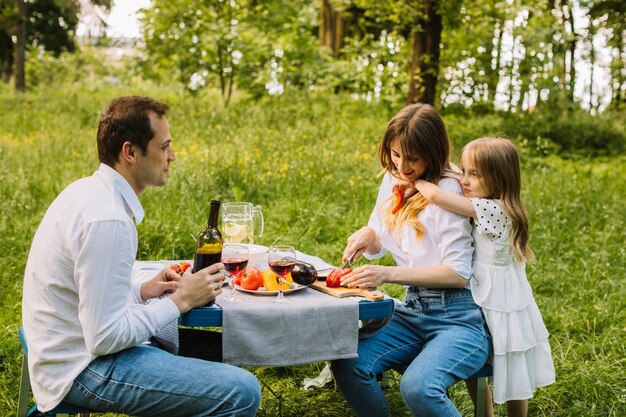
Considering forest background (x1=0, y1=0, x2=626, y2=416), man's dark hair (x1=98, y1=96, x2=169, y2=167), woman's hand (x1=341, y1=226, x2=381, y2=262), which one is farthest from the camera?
forest background (x1=0, y1=0, x2=626, y2=416)

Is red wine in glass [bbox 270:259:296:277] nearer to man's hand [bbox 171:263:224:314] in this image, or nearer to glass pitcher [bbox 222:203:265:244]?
man's hand [bbox 171:263:224:314]

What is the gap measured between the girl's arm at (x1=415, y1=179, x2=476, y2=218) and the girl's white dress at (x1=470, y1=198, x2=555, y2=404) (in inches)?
1.2

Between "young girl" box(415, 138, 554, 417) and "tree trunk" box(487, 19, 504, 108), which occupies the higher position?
"tree trunk" box(487, 19, 504, 108)

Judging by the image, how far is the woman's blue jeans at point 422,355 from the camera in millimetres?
2736

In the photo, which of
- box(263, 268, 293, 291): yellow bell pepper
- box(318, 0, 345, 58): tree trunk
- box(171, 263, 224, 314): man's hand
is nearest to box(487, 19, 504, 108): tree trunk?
box(318, 0, 345, 58): tree trunk

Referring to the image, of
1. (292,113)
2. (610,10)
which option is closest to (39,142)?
(292,113)

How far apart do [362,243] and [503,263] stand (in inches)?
26.8

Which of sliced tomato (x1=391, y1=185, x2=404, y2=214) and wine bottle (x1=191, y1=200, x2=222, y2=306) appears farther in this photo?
sliced tomato (x1=391, y1=185, x2=404, y2=214)

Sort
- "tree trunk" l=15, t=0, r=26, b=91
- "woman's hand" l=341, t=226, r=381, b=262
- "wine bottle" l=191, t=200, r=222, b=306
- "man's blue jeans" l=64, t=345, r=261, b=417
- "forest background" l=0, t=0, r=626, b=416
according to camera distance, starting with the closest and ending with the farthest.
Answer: "man's blue jeans" l=64, t=345, r=261, b=417, "wine bottle" l=191, t=200, r=222, b=306, "woman's hand" l=341, t=226, r=381, b=262, "forest background" l=0, t=0, r=626, b=416, "tree trunk" l=15, t=0, r=26, b=91

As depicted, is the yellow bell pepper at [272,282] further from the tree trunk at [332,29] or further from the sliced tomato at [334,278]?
the tree trunk at [332,29]

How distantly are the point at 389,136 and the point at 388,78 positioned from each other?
9754 millimetres

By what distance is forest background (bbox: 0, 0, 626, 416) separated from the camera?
4.96m

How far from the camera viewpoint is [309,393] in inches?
159

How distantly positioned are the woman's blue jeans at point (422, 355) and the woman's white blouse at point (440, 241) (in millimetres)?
154
